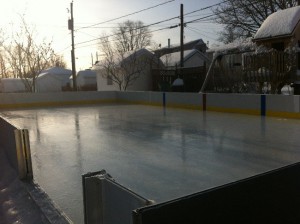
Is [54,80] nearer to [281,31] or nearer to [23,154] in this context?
[281,31]

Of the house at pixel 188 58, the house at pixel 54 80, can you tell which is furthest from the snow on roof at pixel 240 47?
the house at pixel 54 80

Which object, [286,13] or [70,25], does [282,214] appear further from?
[70,25]

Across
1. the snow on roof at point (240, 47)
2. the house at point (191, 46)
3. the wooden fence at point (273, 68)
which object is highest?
the house at point (191, 46)

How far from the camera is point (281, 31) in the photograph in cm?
1627

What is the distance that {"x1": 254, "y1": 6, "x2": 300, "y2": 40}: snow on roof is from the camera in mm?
16062

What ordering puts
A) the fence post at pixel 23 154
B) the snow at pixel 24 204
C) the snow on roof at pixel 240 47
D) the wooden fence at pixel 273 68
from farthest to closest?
the snow on roof at pixel 240 47 < the wooden fence at pixel 273 68 < the fence post at pixel 23 154 < the snow at pixel 24 204

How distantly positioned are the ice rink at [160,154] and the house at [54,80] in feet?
120

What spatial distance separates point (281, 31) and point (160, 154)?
1335 centimetres

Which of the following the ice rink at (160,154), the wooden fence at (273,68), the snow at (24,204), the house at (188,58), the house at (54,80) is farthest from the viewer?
the house at (54,80)

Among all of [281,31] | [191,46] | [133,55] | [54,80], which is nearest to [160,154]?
[281,31]

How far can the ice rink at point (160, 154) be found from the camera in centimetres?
403

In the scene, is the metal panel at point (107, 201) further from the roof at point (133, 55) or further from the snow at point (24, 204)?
the roof at point (133, 55)

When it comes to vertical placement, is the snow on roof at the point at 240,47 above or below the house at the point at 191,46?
below

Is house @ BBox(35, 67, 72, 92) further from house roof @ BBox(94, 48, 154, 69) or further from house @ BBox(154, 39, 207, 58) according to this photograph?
house roof @ BBox(94, 48, 154, 69)
